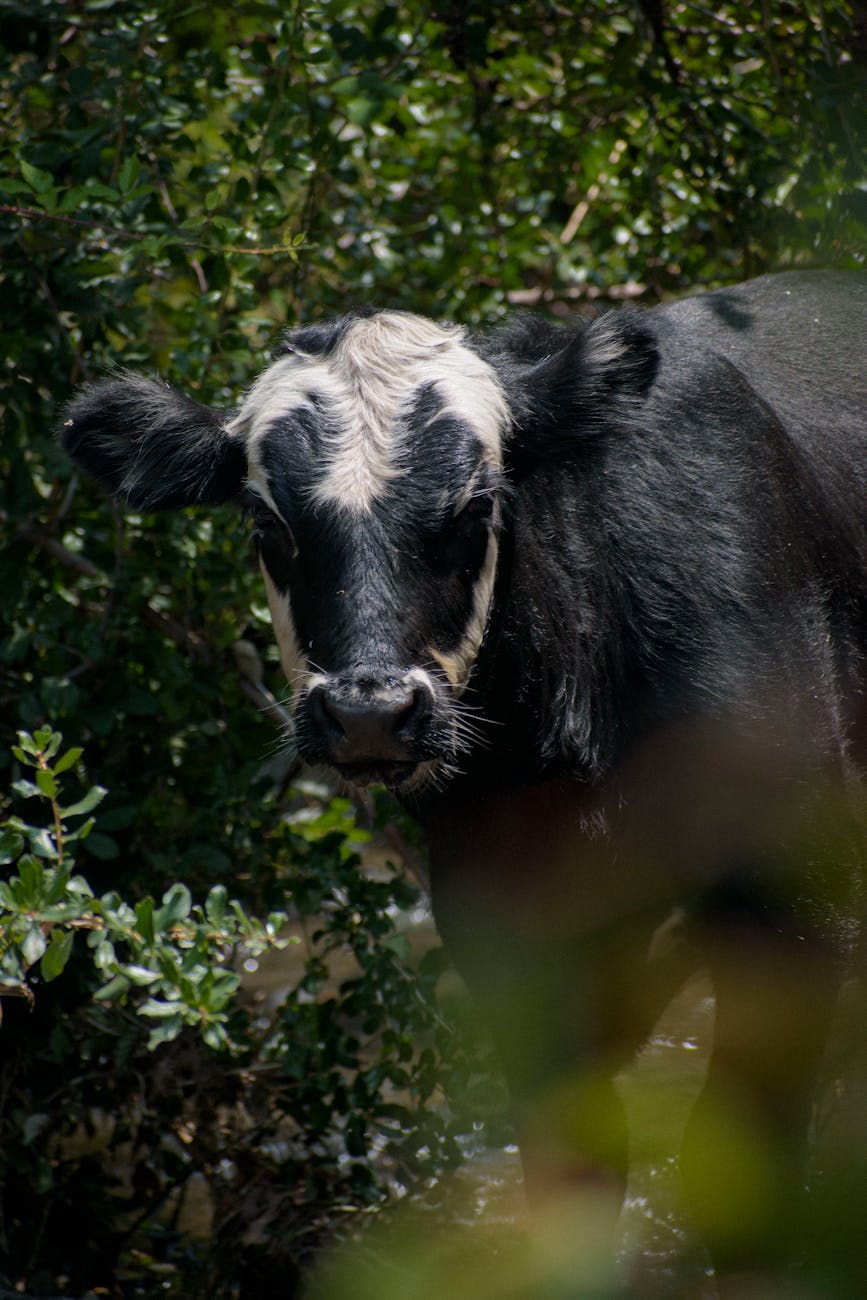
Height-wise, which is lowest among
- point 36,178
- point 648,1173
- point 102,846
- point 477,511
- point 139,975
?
point 648,1173

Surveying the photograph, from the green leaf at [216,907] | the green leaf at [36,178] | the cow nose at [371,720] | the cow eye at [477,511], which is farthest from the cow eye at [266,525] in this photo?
the green leaf at [36,178]

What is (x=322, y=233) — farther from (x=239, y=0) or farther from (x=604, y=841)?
(x=604, y=841)

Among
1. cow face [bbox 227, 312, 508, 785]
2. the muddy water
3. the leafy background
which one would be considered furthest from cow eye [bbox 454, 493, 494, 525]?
the muddy water

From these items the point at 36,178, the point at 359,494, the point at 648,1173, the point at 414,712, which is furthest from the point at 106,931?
the point at 648,1173

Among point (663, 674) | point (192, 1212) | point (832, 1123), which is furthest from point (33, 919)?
point (832, 1123)

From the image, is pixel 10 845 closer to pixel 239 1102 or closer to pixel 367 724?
pixel 367 724

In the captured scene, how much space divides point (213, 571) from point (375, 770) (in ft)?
5.58

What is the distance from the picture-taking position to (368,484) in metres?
3.21

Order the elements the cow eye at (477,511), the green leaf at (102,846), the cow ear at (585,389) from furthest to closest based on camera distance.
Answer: the green leaf at (102,846) → the cow ear at (585,389) → the cow eye at (477,511)

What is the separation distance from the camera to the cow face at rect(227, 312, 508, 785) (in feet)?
9.91

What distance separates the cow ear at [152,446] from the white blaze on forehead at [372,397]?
0.33 ft

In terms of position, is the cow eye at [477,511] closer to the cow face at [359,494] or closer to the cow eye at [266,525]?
the cow face at [359,494]

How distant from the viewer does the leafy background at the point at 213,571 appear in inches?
167

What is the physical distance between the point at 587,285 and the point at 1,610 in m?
2.92
